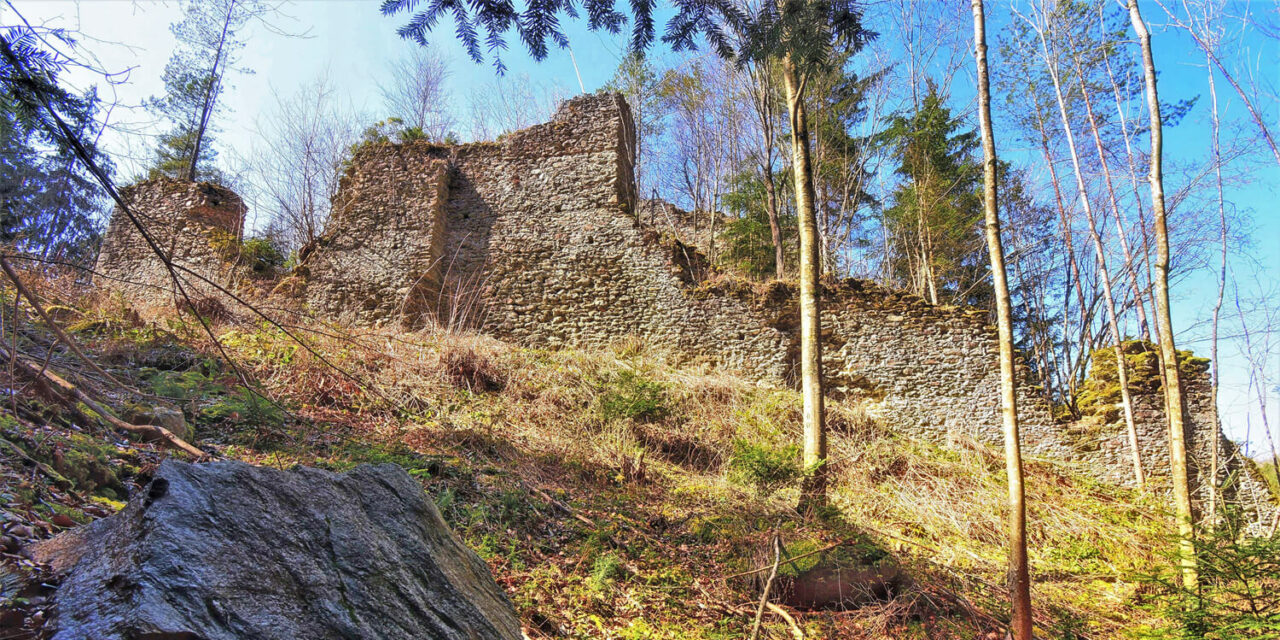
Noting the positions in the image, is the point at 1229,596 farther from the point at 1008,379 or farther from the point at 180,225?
the point at 180,225

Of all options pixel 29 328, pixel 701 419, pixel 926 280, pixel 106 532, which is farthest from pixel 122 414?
pixel 926 280

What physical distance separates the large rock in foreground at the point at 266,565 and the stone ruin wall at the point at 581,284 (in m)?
7.62

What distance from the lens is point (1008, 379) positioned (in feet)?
13.7

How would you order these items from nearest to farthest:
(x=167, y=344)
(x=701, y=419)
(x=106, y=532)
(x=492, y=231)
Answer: (x=106, y=532), (x=167, y=344), (x=701, y=419), (x=492, y=231)

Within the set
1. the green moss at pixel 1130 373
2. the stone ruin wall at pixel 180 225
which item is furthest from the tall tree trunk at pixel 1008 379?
the stone ruin wall at pixel 180 225

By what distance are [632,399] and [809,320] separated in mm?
2807

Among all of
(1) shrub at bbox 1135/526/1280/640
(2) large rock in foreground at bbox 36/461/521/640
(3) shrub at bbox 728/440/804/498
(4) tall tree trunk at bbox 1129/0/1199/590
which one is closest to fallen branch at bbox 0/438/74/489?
(2) large rock in foreground at bbox 36/461/521/640

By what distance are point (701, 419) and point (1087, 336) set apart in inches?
468

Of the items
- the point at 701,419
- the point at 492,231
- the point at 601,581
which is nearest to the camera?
the point at 601,581

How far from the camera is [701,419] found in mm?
8070

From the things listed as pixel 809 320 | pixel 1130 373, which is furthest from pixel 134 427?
pixel 1130 373

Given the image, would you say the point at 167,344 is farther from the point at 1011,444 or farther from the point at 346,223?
the point at 1011,444

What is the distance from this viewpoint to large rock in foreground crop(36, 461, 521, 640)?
140 centimetres

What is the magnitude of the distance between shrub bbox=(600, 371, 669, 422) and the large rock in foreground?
486 centimetres
